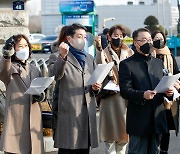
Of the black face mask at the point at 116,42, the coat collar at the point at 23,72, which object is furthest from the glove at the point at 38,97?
the black face mask at the point at 116,42

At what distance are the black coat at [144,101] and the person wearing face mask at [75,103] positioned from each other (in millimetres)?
384

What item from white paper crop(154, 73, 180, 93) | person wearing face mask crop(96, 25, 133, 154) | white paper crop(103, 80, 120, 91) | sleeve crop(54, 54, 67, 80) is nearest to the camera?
white paper crop(154, 73, 180, 93)

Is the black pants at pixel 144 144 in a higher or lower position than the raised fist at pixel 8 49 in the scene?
lower

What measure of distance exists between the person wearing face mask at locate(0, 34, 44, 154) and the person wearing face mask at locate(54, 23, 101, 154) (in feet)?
0.81

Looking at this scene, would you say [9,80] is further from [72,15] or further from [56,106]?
[72,15]

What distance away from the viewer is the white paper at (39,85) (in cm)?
536

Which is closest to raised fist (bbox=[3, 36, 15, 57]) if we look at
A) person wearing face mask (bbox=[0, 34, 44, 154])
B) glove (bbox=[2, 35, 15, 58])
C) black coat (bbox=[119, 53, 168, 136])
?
glove (bbox=[2, 35, 15, 58])

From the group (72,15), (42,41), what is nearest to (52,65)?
(72,15)

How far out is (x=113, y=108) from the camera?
662 cm

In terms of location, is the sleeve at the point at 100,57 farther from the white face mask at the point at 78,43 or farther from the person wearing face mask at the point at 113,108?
the white face mask at the point at 78,43

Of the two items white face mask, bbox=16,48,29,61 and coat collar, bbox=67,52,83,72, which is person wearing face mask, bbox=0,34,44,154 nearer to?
white face mask, bbox=16,48,29,61

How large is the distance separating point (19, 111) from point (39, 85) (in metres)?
0.42

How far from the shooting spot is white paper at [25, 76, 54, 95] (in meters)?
5.36

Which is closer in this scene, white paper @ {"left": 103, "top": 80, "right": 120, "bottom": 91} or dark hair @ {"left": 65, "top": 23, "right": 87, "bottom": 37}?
dark hair @ {"left": 65, "top": 23, "right": 87, "bottom": 37}
